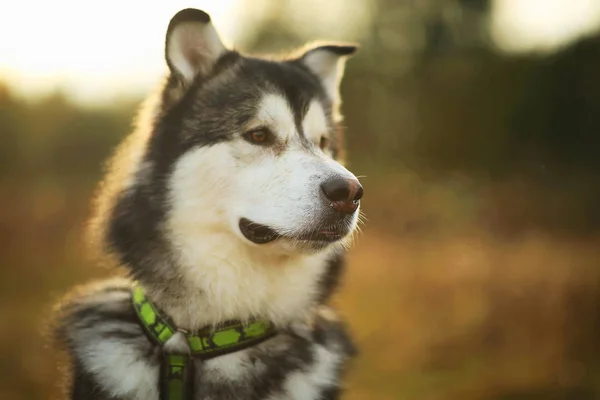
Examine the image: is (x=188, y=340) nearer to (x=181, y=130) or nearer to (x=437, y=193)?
(x=181, y=130)

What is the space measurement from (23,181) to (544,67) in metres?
5.11

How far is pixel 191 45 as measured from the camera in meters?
2.51

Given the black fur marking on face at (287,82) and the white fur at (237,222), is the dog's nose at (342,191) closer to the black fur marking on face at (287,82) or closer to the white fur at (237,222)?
the white fur at (237,222)

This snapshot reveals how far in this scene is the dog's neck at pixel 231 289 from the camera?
242cm

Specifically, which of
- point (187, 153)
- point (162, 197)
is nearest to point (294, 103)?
point (187, 153)

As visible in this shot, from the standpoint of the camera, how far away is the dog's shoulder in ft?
7.64

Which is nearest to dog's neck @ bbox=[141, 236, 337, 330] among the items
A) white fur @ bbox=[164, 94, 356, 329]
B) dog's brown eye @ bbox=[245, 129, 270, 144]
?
white fur @ bbox=[164, 94, 356, 329]

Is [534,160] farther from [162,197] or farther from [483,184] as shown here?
[162,197]

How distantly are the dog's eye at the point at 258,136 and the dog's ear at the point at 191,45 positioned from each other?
0.40 m

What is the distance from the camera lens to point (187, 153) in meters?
2.44

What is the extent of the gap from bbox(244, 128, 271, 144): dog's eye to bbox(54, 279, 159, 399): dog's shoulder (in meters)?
0.93

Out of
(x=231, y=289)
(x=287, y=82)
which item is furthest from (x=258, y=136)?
(x=231, y=289)

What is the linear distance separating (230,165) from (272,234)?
0.35 metres

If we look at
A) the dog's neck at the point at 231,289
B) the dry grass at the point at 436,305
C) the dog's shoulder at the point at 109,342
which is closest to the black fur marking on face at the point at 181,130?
the dog's neck at the point at 231,289
